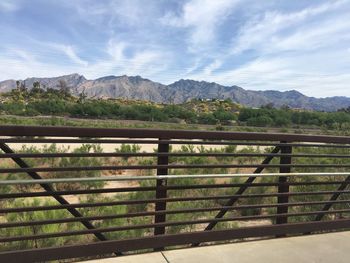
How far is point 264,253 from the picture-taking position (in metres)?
4.77

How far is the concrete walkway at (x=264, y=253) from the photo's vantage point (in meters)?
4.47

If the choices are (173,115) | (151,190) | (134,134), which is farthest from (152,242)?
(173,115)

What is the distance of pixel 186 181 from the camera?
420 inches

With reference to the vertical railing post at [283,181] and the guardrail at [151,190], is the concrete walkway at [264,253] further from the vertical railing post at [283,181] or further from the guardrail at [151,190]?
the vertical railing post at [283,181]

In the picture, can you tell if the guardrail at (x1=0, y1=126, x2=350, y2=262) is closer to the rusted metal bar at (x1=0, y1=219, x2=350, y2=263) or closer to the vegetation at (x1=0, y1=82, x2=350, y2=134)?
the rusted metal bar at (x1=0, y1=219, x2=350, y2=263)

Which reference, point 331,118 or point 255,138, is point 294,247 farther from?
point 331,118

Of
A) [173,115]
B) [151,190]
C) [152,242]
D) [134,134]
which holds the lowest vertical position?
[173,115]

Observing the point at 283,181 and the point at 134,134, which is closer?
the point at 134,134

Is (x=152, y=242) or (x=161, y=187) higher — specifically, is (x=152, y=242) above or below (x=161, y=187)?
below

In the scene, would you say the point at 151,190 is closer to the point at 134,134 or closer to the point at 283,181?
the point at 134,134

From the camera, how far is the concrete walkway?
4469 mm

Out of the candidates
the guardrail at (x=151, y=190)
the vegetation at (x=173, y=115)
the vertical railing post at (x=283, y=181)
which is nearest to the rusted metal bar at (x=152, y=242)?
the guardrail at (x=151, y=190)

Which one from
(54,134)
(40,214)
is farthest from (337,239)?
(40,214)

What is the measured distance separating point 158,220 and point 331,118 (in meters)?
94.8
